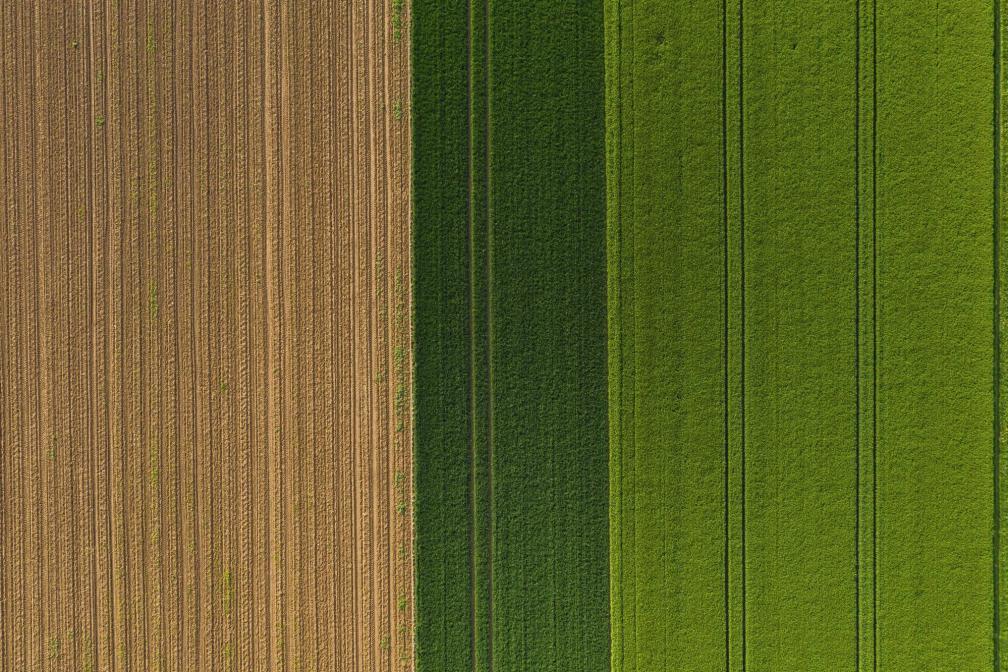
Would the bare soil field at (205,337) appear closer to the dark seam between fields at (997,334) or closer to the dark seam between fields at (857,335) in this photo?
the dark seam between fields at (857,335)

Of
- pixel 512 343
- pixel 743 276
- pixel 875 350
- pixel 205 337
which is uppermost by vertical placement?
pixel 743 276

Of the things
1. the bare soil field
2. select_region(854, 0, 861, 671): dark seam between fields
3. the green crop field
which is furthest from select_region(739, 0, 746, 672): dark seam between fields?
the bare soil field

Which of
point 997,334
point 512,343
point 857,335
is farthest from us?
point 512,343

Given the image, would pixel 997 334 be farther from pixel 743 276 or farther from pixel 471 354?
pixel 471 354

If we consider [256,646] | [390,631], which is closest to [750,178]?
[390,631]

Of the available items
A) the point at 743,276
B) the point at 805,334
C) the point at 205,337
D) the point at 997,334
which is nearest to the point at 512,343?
the point at 743,276

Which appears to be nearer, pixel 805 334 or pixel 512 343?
pixel 805 334

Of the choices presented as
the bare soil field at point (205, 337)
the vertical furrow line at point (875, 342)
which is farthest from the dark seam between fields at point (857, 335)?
the bare soil field at point (205, 337)
